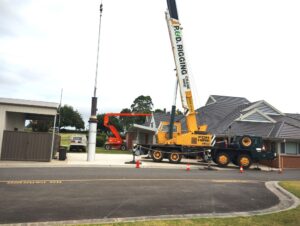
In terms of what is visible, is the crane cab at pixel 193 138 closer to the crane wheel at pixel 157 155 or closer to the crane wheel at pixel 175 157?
the crane wheel at pixel 175 157

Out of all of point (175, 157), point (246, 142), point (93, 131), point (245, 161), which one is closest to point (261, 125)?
point (246, 142)

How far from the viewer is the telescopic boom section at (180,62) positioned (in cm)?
2323

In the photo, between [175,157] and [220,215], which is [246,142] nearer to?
[175,157]

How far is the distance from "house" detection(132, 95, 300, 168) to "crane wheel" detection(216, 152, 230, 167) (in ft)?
13.2

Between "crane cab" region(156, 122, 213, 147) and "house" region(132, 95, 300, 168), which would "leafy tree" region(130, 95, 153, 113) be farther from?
"crane cab" region(156, 122, 213, 147)

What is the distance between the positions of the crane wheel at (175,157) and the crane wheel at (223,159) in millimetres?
2814

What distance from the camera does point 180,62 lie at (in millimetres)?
23266

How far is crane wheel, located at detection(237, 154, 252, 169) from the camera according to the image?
73.3 feet

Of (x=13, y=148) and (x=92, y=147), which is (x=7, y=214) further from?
(x=92, y=147)

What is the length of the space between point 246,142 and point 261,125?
6584mm

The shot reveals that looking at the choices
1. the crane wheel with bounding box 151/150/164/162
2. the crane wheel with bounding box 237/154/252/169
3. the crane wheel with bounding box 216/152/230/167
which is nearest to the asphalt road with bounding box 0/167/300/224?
the crane wheel with bounding box 237/154/252/169

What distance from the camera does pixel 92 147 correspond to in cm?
2223

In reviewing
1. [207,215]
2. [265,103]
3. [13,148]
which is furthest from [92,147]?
[265,103]

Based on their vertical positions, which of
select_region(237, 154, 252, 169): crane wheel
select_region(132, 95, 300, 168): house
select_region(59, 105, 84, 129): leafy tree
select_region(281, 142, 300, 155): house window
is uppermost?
select_region(59, 105, 84, 129): leafy tree
